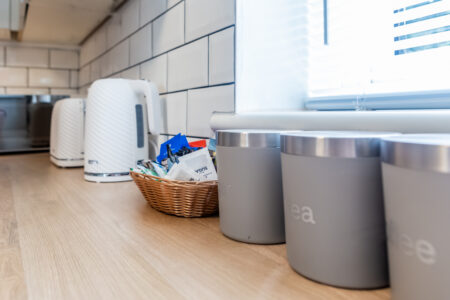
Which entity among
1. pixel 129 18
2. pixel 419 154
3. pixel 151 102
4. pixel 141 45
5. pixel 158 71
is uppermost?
pixel 129 18

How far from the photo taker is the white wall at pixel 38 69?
191cm

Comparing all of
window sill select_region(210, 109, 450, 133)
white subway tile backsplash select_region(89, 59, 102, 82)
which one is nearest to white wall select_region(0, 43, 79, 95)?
white subway tile backsplash select_region(89, 59, 102, 82)

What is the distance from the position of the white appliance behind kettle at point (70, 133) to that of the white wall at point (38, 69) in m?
0.86

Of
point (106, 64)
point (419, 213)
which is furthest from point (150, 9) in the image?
point (419, 213)

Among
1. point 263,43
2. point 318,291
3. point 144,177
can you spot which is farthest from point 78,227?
point 263,43

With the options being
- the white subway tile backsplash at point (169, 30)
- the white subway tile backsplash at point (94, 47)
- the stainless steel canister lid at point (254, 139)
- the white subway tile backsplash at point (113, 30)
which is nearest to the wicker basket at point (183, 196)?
the stainless steel canister lid at point (254, 139)

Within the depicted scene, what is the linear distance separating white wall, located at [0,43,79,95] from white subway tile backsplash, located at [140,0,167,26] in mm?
1013

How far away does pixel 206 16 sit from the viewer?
85cm

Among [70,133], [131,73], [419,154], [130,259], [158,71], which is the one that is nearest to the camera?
[419,154]

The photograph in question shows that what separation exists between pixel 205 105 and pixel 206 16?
0.19m

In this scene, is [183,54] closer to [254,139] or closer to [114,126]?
[114,126]

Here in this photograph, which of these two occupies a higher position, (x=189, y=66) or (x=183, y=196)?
(x=189, y=66)

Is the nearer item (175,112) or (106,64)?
(175,112)

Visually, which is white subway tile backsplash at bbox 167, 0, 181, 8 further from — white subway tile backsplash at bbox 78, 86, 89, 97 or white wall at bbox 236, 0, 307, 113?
white subway tile backsplash at bbox 78, 86, 89, 97
